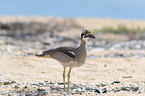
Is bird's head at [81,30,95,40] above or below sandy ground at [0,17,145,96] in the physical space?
above

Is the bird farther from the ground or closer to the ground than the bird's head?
closer to the ground

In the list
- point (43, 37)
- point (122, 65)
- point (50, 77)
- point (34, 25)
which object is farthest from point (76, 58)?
point (34, 25)

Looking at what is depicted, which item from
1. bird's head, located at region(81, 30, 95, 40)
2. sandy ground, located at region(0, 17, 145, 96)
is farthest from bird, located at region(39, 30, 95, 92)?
sandy ground, located at region(0, 17, 145, 96)

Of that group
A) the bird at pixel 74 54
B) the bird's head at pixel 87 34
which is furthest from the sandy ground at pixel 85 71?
the bird's head at pixel 87 34

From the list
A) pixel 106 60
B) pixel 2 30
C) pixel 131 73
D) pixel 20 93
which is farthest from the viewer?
pixel 2 30

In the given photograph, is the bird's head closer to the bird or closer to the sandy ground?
the bird

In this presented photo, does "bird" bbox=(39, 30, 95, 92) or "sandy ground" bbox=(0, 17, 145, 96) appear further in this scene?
"sandy ground" bbox=(0, 17, 145, 96)

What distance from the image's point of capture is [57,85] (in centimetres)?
509

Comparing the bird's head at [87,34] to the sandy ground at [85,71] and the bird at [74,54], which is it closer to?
the bird at [74,54]

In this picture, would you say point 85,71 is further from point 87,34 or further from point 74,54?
point 87,34

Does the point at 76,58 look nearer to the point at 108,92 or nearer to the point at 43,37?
the point at 108,92

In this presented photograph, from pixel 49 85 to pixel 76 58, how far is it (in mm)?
957

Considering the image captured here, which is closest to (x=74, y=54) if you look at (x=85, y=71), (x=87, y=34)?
(x=87, y=34)

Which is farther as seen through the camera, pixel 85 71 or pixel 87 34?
pixel 85 71
